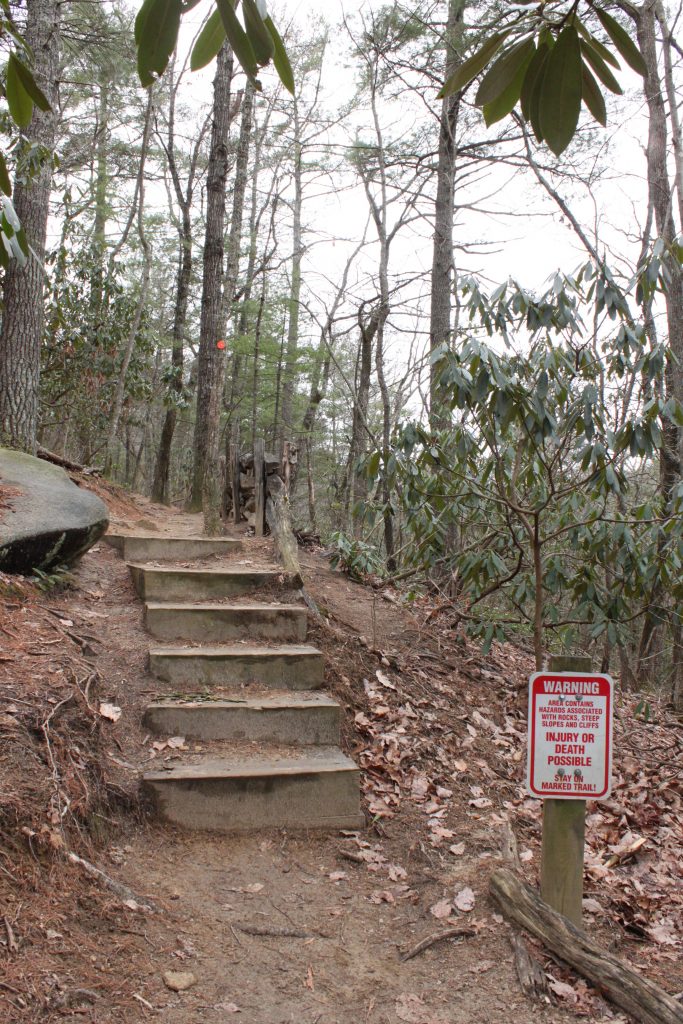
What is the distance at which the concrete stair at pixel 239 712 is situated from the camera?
3.74 m

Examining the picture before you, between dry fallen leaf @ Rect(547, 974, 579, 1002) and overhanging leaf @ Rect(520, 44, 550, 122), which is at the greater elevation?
overhanging leaf @ Rect(520, 44, 550, 122)

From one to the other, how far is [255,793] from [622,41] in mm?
3469

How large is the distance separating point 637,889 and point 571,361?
8.68ft

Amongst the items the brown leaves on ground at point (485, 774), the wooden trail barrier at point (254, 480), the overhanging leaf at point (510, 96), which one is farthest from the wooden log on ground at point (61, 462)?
the overhanging leaf at point (510, 96)

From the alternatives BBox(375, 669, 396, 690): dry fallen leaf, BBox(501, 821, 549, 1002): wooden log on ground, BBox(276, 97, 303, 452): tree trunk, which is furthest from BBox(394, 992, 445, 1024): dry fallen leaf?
BBox(276, 97, 303, 452): tree trunk

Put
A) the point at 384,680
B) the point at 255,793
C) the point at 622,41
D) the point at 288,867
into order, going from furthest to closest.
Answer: the point at 384,680 → the point at 255,793 → the point at 288,867 → the point at 622,41

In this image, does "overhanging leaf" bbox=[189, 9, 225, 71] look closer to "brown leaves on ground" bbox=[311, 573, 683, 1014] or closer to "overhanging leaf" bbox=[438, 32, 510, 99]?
"overhanging leaf" bbox=[438, 32, 510, 99]

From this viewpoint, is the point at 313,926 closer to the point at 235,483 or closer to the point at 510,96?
the point at 510,96

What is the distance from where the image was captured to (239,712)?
4.25 meters

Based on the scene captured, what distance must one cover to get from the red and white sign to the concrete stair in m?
1.43

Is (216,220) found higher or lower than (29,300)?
higher

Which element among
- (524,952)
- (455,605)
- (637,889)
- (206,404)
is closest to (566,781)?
(524,952)

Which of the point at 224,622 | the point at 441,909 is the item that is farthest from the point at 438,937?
the point at 224,622

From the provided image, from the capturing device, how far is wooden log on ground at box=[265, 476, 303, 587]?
5.99 metres
